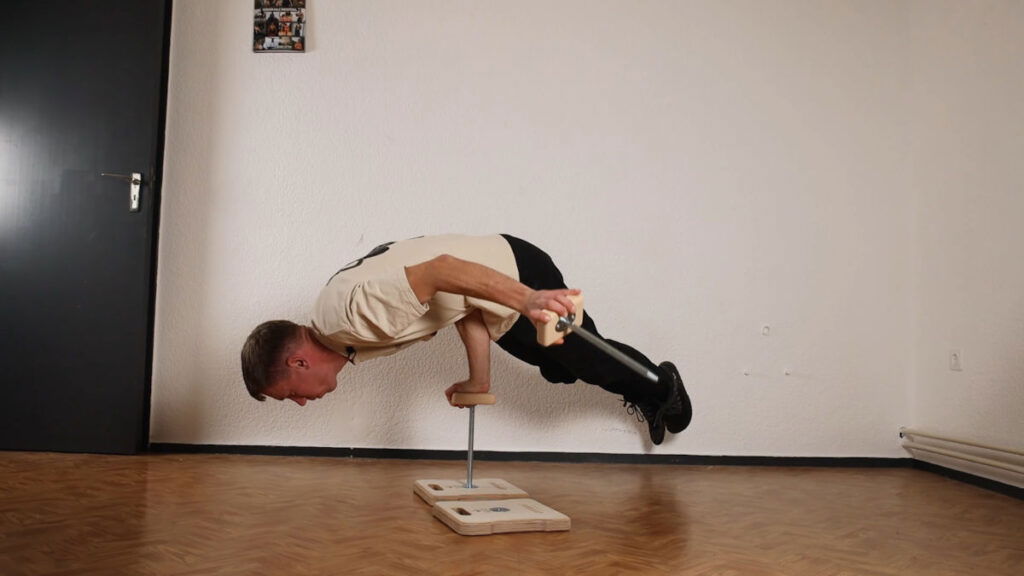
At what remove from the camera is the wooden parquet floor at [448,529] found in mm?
1906

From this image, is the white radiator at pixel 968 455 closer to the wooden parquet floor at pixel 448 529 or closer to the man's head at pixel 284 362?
the wooden parquet floor at pixel 448 529

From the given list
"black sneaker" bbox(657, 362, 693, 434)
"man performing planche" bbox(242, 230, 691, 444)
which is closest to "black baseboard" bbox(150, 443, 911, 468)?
"black sneaker" bbox(657, 362, 693, 434)

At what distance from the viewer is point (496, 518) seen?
89.0 inches

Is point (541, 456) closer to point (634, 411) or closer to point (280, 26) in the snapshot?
point (634, 411)

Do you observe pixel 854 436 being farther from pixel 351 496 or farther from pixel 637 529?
pixel 351 496

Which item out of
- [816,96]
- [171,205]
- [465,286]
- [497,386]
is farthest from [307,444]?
[816,96]

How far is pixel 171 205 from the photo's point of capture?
3.85 m

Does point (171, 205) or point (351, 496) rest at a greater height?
point (171, 205)

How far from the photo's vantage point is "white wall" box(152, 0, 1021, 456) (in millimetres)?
3814

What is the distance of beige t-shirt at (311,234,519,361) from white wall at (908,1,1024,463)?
2.25 metres

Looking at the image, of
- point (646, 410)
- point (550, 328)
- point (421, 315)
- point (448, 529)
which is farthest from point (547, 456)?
point (550, 328)

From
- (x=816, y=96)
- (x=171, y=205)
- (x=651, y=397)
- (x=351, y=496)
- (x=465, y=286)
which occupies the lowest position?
(x=351, y=496)

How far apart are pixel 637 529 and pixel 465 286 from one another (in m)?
0.93

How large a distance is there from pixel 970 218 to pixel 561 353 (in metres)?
2.15
